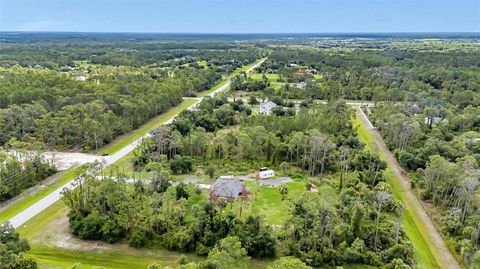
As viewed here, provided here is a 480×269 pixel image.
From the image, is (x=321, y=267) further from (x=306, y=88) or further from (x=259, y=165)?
(x=306, y=88)

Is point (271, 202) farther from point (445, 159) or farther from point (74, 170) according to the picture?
point (74, 170)

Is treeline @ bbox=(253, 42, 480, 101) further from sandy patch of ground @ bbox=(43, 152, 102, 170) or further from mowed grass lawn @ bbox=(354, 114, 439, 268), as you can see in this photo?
sandy patch of ground @ bbox=(43, 152, 102, 170)

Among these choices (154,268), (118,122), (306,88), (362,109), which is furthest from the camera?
(306,88)

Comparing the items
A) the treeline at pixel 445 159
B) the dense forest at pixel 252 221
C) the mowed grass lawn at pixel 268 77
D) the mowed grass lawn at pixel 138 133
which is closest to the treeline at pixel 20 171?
the dense forest at pixel 252 221

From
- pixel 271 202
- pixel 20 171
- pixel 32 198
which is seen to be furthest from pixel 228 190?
pixel 20 171

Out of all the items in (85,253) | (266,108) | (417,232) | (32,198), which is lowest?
(417,232)

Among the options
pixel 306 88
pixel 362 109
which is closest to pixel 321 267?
pixel 362 109

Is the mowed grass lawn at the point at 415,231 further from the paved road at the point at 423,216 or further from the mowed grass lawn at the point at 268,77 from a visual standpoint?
the mowed grass lawn at the point at 268,77
